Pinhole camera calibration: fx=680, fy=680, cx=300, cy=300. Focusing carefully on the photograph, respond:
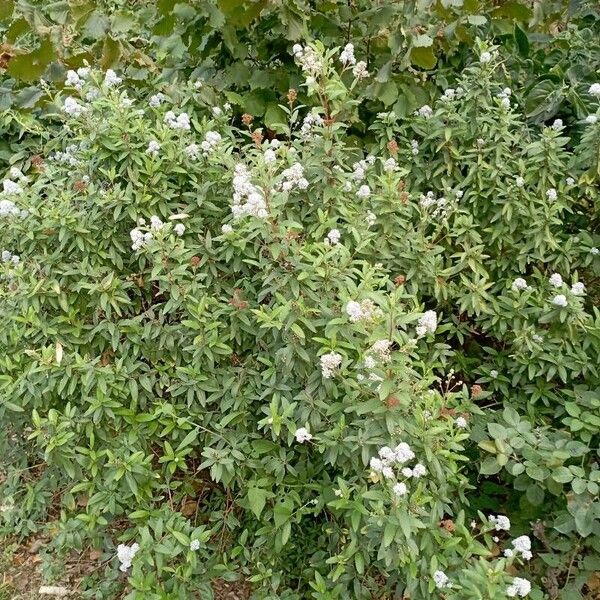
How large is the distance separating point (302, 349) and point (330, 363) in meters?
0.20

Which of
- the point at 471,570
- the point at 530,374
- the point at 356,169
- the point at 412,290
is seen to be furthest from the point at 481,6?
the point at 471,570

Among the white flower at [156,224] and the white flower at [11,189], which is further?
the white flower at [11,189]

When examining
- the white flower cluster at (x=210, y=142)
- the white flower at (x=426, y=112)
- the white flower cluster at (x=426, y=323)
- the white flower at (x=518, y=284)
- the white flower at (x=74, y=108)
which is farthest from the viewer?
the white flower at (x=426, y=112)

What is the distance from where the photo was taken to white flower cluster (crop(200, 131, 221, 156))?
8.08 ft

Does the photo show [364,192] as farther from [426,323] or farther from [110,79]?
[110,79]

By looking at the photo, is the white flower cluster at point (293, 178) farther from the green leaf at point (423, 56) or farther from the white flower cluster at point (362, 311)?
the green leaf at point (423, 56)

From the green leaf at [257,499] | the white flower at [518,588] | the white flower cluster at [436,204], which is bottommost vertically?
the green leaf at [257,499]

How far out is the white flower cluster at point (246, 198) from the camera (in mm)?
2115

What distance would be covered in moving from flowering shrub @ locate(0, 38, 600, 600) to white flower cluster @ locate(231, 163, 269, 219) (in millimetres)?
11

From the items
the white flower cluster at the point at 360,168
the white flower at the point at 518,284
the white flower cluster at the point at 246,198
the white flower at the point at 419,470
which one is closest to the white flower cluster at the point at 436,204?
the white flower cluster at the point at 360,168

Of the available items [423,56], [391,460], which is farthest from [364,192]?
[391,460]

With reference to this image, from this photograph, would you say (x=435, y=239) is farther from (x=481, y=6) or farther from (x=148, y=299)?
(x=481, y=6)

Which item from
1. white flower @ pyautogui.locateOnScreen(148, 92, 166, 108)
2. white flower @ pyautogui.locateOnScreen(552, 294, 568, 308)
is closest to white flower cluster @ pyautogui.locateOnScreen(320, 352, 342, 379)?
white flower @ pyautogui.locateOnScreen(552, 294, 568, 308)

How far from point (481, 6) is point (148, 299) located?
214cm
